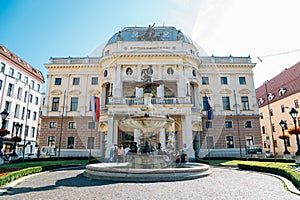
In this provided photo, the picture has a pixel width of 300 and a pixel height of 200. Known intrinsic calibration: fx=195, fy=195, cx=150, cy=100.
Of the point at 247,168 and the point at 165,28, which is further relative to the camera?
the point at 165,28

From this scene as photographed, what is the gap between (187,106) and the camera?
26797 millimetres

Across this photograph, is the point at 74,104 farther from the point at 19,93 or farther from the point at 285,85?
the point at 285,85

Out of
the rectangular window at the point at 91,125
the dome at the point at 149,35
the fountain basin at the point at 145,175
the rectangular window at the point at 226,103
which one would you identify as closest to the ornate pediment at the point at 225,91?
the rectangular window at the point at 226,103

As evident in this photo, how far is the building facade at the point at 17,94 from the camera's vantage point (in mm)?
38969

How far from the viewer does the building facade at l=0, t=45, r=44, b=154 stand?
128ft

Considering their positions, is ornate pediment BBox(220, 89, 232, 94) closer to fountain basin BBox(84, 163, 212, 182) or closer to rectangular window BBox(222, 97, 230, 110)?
rectangular window BBox(222, 97, 230, 110)

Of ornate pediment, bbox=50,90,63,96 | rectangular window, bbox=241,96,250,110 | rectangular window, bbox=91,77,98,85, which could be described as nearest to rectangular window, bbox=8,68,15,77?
ornate pediment, bbox=50,90,63,96

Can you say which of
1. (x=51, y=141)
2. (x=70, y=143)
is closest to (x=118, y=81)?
(x=70, y=143)

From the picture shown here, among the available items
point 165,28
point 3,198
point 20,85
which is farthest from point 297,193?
point 20,85

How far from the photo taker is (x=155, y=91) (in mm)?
30219

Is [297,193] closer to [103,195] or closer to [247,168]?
[103,195]

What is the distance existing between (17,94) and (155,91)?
32.7 m

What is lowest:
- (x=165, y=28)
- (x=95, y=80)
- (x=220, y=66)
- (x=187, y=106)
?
(x=187, y=106)

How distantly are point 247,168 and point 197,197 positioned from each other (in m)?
10.3
